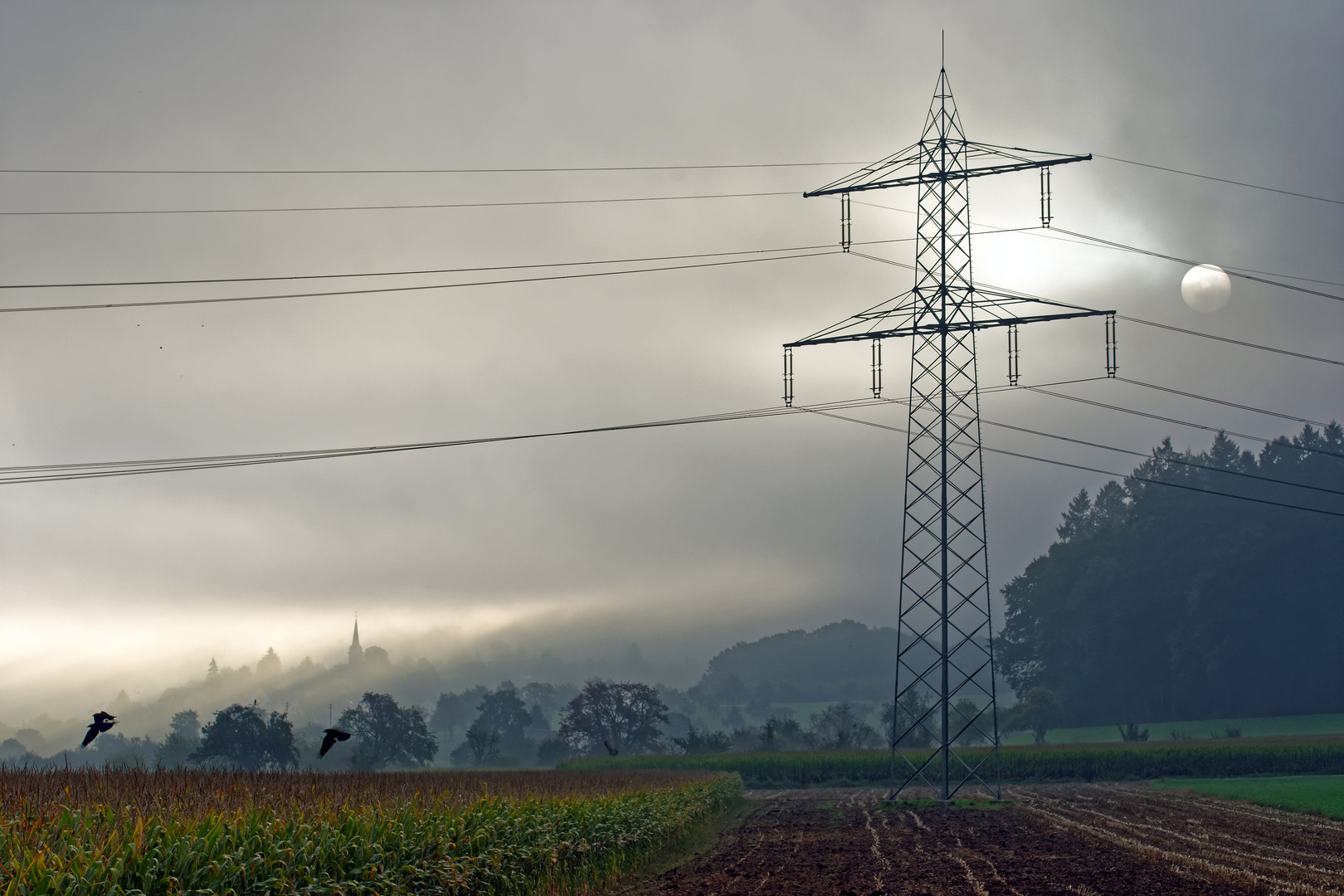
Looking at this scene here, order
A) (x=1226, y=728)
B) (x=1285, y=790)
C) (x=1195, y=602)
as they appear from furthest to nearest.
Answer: (x=1195, y=602)
(x=1226, y=728)
(x=1285, y=790)

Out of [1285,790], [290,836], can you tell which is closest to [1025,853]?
[290,836]

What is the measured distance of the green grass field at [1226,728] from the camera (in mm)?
96894

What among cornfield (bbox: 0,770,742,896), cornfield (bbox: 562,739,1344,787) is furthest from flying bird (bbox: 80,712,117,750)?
cornfield (bbox: 562,739,1344,787)

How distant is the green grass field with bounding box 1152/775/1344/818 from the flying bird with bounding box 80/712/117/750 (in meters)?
37.5

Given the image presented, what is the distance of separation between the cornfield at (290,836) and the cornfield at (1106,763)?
45183mm

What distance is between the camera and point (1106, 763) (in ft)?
204

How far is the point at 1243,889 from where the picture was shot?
1800 cm

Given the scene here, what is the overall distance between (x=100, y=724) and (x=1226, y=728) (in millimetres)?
101195

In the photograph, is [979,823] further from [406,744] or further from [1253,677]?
[406,744]

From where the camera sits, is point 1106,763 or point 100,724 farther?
point 1106,763

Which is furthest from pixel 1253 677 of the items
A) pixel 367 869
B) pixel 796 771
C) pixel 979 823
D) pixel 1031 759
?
pixel 367 869

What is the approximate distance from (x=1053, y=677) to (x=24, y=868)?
129239 mm

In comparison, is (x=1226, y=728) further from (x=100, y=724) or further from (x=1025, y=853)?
(x=100, y=724)

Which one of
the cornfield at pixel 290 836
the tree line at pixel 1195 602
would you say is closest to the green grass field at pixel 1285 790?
the cornfield at pixel 290 836
